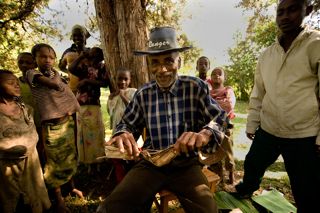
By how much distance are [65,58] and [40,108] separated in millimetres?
1407

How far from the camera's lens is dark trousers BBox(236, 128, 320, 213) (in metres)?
2.37

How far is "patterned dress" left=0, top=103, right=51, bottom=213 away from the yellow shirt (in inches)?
96.1

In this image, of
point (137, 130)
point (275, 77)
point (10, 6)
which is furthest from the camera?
point (10, 6)

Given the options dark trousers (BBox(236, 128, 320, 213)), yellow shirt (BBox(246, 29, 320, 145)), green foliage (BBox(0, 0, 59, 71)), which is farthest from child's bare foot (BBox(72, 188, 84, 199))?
green foliage (BBox(0, 0, 59, 71))

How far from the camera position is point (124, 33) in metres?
3.70

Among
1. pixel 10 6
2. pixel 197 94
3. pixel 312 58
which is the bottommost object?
pixel 197 94

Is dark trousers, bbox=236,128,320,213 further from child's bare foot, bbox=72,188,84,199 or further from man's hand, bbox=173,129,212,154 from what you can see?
child's bare foot, bbox=72,188,84,199

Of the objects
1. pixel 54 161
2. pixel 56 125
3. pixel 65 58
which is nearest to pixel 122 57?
pixel 65 58

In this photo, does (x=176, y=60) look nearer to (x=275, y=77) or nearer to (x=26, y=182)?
(x=275, y=77)

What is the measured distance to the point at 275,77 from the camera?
8.20ft

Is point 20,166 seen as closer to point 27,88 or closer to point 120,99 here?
point 27,88

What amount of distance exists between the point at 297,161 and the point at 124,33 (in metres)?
2.63

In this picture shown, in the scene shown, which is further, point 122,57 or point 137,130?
point 122,57

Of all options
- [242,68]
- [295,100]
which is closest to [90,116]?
[295,100]
